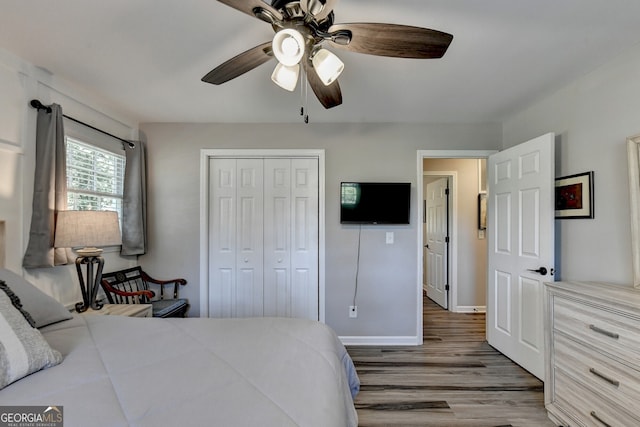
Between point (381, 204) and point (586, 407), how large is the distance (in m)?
2.06

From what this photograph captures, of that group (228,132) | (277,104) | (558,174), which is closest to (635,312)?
(558,174)

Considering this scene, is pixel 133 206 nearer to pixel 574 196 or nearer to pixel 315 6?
pixel 315 6

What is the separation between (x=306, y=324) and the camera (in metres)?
1.58

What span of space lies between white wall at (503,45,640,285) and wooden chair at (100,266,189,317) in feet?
11.3

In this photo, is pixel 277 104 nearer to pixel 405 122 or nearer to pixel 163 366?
pixel 405 122

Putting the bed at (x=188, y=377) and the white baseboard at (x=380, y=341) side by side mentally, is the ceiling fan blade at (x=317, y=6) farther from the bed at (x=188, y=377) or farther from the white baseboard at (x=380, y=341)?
the white baseboard at (x=380, y=341)

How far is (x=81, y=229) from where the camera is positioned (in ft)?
6.45

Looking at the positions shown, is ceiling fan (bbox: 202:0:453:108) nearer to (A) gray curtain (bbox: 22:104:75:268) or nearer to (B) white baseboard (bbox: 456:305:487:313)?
(A) gray curtain (bbox: 22:104:75:268)

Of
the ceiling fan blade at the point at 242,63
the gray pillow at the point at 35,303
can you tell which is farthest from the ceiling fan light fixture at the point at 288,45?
the gray pillow at the point at 35,303

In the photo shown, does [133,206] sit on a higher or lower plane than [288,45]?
lower

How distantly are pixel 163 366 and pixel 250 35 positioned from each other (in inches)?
67.7

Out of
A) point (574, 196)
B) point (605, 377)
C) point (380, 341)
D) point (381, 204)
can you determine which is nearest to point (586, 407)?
point (605, 377)

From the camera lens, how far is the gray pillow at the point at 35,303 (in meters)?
1.42

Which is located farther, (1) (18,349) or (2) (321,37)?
(2) (321,37)
